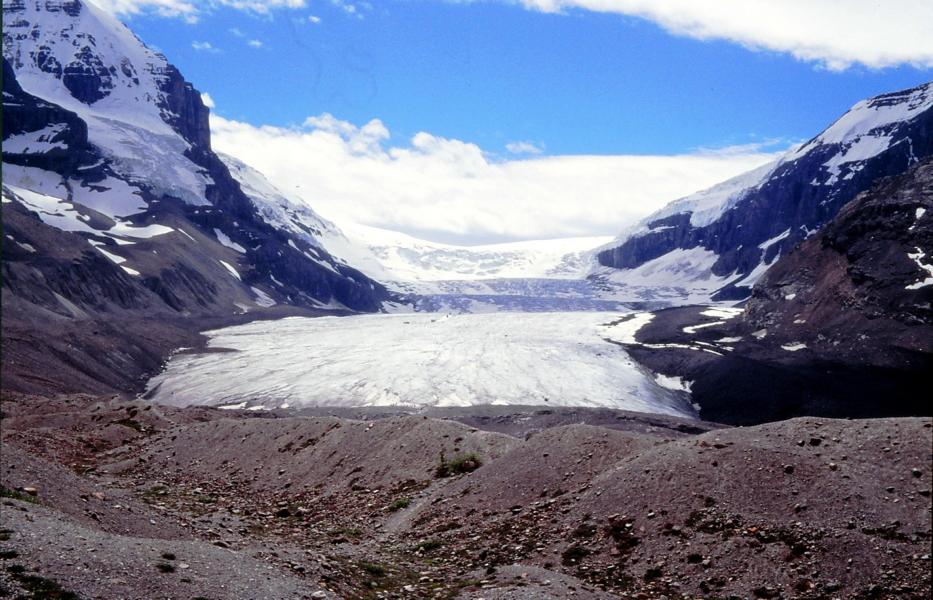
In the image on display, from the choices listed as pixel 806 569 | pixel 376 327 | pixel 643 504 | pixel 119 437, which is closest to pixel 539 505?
pixel 643 504

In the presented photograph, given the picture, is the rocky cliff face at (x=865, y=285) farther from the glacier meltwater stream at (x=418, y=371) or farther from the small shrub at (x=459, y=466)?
the small shrub at (x=459, y=466)

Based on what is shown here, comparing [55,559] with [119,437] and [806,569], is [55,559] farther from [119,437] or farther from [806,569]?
[119,437]

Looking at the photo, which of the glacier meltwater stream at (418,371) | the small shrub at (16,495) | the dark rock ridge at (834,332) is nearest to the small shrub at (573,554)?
the small shrub at (16,495)

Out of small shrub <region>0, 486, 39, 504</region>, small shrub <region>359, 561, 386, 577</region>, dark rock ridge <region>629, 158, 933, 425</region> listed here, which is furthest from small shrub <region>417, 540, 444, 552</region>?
dark rock ridge <region>629, 158, 933, 425</region>

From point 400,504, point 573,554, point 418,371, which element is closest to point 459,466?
point 400,504

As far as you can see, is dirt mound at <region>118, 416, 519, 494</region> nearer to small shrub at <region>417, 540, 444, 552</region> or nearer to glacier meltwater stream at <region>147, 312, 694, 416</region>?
small shrub at <region>417, 540, 444, 552</region>

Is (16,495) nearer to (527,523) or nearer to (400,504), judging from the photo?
(400,504)
